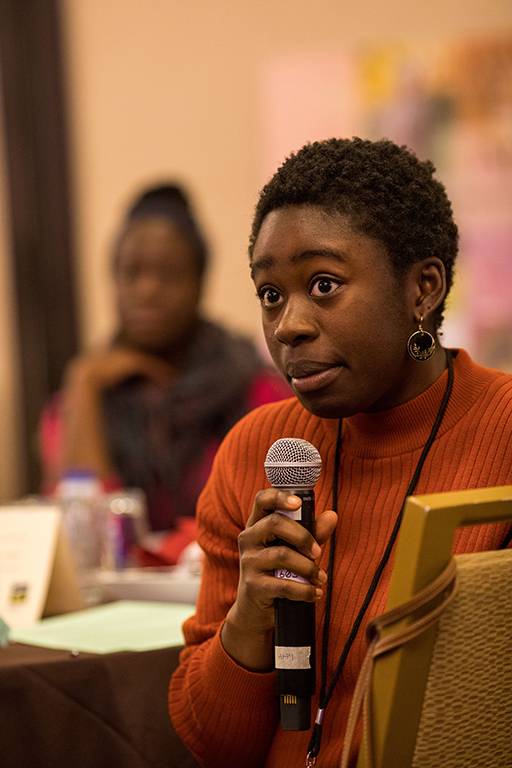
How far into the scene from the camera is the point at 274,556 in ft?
3.84

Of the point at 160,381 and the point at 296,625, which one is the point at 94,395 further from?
the point at 296,625

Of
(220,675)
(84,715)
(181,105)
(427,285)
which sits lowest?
(84,715)

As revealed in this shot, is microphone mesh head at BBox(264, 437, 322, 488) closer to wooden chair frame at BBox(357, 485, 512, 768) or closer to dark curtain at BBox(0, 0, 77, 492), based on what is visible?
wooden chair frame at BBox(357, 485, 512, 768)

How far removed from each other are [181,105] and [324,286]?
381 centimetres

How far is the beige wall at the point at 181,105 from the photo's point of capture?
4.82 meters

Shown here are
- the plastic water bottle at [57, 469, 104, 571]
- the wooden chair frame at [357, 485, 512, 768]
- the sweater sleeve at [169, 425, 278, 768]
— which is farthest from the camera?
the plastic water bottle at [57, 469, 104, 571]

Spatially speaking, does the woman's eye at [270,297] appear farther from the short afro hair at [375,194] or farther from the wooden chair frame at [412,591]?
the wooden chair frame at [412,591]

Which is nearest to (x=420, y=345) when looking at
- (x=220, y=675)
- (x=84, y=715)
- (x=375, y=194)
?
(x=375, y=194)

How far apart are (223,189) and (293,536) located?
385 centimetres

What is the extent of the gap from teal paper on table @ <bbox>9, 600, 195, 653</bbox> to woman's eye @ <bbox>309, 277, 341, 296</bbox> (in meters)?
0.69

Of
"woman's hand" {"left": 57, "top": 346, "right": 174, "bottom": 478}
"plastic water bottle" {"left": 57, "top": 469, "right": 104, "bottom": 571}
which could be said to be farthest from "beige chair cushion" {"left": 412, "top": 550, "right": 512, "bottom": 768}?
"woman's hand" {"left": 57, "top": 346, "right": 174, "bottom": 478}

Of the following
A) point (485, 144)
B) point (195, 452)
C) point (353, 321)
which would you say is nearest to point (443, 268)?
point (353, 321)

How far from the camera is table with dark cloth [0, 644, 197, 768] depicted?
1583 millimetres

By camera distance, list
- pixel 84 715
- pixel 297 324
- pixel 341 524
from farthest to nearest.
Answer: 1. pixel 84 715
2. pixel 341 524
3. pixel 297 324
